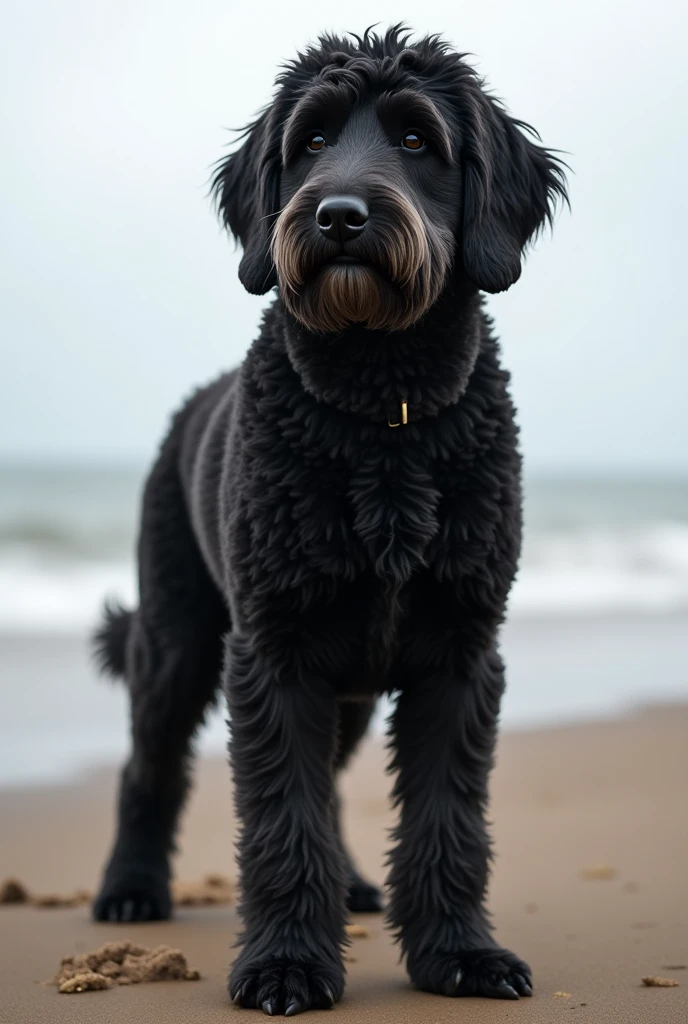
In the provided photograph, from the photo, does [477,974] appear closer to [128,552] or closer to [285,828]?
[285,828]

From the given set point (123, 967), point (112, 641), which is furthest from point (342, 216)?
point (112, 641)

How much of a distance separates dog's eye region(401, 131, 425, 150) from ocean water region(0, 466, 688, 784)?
230 cm

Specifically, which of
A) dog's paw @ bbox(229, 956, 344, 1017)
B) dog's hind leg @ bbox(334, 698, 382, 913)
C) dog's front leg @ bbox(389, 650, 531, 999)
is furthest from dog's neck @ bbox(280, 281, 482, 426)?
dog's hind leg @ bbox(334, 698, 382, 913)

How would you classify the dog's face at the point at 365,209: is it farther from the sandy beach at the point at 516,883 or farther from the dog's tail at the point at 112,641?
the dog's tail at the point at 112,641

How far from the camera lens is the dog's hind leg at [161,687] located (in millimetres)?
5609

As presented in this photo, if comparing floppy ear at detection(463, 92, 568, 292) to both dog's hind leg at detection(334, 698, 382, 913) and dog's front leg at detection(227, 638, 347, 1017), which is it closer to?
dog's front leg at detection(227, 638, 347, 1017)

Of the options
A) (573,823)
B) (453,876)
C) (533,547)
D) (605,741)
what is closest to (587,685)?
(605,741)

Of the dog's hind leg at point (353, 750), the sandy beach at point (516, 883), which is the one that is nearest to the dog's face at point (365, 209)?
the sandy beach at point (516, 883)

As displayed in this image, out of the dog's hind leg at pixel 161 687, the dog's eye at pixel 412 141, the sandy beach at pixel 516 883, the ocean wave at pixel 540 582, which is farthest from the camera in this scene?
the ocean wave at pixel 540 582

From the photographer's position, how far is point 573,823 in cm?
733

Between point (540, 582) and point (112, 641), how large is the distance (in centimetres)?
1350

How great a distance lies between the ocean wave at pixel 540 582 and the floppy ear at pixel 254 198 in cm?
843

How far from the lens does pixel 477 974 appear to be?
13.1 feet

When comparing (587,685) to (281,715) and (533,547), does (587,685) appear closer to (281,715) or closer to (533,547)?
(281,715)
